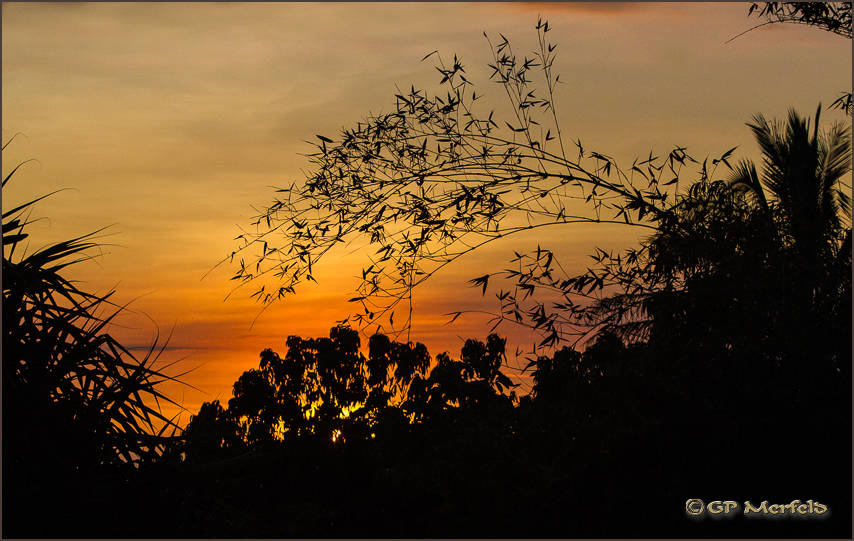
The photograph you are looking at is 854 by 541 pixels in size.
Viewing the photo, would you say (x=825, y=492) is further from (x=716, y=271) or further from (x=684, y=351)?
(x=716, y=271)

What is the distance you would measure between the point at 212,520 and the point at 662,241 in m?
4.01

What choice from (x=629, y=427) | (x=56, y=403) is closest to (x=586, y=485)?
(x=629, y=427)

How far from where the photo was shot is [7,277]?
5984 mm

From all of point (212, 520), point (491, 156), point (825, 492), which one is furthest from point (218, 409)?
point (825, 492)
